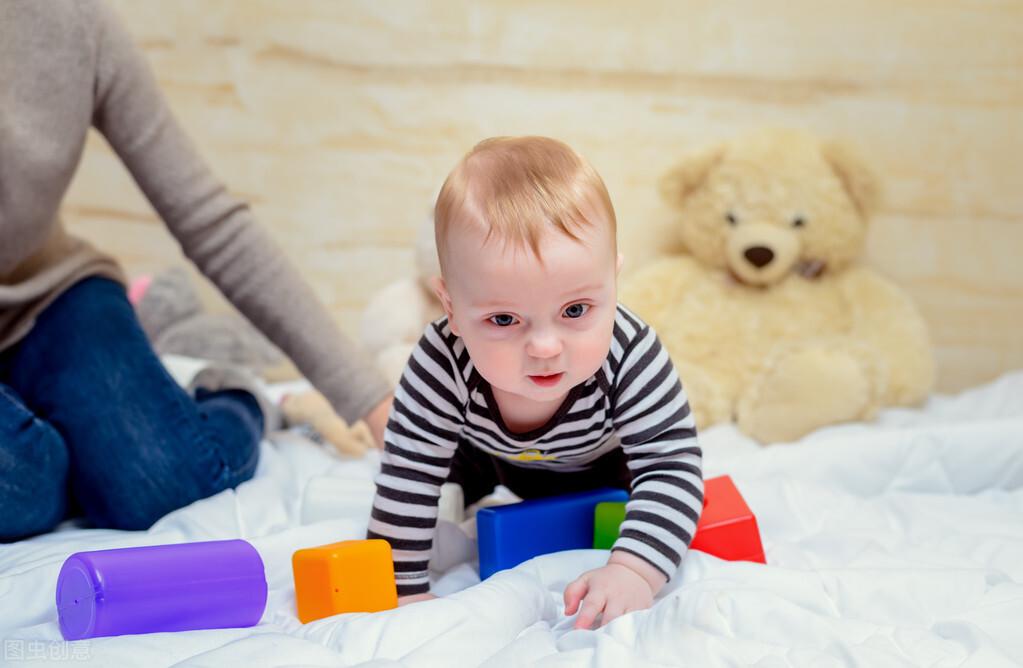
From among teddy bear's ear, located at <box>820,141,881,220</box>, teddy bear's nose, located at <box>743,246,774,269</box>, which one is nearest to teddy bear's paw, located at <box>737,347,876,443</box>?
teddy bear's nose, located at <box>743,246,774,269</box>

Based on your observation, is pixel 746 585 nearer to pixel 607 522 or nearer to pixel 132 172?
pixel 607 522

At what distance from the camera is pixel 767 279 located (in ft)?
4.74

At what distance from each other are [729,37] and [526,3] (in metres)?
0.33

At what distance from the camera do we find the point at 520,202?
682mm

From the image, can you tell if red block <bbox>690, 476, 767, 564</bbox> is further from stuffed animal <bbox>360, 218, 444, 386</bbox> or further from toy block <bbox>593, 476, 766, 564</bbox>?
stuffed animal <bbox>360, 218, 444, 386</bbox>

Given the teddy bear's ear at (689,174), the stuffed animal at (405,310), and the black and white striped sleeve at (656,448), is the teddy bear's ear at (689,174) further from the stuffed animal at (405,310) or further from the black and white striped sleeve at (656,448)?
the black and white striped sleeve at (656,448)

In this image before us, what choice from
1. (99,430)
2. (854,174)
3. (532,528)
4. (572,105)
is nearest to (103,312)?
(99,430)

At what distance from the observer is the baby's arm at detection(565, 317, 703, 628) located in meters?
0.73

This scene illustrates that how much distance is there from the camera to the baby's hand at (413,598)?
2.58ft

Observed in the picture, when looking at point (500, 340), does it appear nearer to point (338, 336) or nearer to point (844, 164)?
point (338, 336)

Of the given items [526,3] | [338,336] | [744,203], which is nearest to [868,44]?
[744,203]

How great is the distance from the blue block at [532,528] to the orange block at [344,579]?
0.10m

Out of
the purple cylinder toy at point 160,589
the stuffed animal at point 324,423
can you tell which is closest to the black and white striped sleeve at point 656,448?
the purple cylinder toy at point 160,589

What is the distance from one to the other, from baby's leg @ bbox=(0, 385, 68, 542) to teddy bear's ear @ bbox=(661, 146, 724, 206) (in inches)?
37.0
